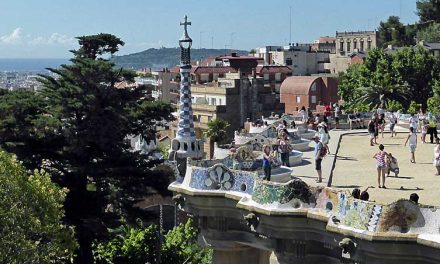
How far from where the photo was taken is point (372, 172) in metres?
21.6

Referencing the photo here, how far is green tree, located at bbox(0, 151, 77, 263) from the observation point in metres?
16.0

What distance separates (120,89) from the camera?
24.7 meters

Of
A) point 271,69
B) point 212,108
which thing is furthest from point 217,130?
point 271,69

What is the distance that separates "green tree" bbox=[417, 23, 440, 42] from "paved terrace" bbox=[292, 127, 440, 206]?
217 feet

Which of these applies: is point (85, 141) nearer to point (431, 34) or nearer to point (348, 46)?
point (431, 34)

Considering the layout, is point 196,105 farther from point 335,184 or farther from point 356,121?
point 335,184

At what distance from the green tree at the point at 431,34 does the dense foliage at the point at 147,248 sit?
73648 mm

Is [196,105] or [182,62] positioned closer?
[182,62]

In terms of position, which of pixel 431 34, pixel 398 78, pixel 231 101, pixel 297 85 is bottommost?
pixel 231 101

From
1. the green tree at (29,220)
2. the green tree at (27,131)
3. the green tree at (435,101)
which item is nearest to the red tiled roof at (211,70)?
the green tree at (435,101)

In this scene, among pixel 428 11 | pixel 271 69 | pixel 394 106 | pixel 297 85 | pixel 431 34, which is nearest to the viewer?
pixel 394 106

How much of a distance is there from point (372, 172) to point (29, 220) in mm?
9595

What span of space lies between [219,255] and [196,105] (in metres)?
55.5

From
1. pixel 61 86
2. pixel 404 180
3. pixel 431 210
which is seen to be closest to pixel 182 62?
pixel 61 86
